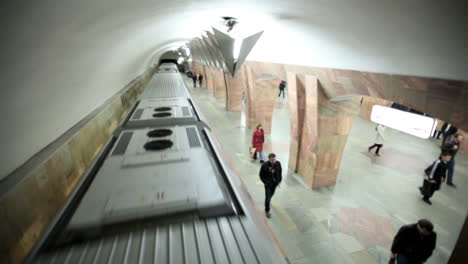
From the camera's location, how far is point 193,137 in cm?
388

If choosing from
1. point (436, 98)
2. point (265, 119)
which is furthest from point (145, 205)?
point (265, 119)

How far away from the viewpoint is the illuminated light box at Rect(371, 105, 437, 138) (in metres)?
4.46

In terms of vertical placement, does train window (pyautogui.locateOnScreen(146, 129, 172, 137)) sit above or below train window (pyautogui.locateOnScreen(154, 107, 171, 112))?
below

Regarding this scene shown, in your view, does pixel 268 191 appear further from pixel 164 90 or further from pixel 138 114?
pixel 164 90

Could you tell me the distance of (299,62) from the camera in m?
5.42

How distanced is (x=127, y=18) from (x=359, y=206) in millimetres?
6301

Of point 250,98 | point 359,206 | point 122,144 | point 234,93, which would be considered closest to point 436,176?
point 359,206

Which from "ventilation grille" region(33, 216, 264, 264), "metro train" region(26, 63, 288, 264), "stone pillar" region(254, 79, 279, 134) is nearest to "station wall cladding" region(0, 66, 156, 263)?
"metro train" region(26, 63, 288, 264)

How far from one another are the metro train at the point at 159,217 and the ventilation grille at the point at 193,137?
0.99ft

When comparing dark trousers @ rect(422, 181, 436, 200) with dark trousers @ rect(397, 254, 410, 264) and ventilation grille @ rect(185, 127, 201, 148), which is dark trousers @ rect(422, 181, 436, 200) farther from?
ventilation grille @ rect(185, 127, 201, 148)

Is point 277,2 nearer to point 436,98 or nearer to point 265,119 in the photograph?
point 436,98

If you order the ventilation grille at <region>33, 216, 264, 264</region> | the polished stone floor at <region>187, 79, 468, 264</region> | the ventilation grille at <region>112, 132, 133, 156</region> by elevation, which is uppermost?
the ventilation grille at <region>112, 132, 133, 156</region>

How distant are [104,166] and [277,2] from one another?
10.6 feet

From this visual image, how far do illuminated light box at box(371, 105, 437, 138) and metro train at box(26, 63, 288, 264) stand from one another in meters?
4.31
